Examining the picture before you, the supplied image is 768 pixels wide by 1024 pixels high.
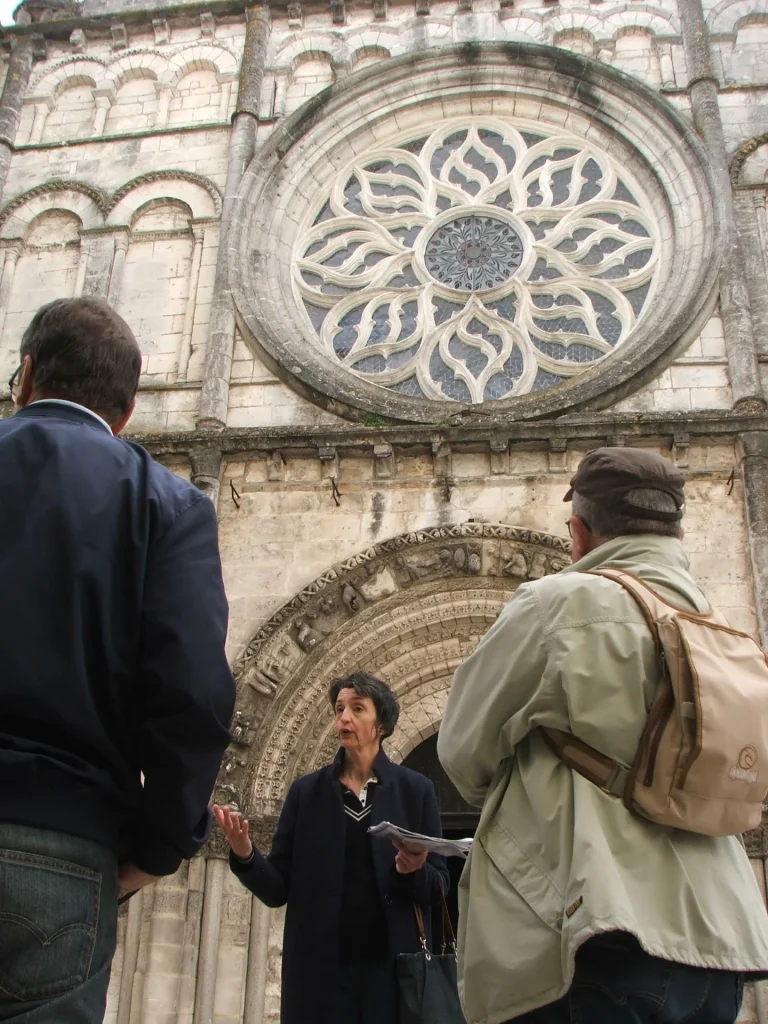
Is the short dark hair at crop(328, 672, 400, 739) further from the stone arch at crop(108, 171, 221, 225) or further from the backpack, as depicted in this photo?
the stone arch at crop(108, 171, 221, 225)

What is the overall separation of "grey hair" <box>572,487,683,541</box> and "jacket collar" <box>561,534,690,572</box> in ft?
0.08

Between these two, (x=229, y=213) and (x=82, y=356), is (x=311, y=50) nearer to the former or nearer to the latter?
(x=229, y=213)

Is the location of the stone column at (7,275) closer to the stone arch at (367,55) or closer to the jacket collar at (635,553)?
the stone arch at (367,55)

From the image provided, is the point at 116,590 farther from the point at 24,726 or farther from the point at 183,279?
the point at 183,279

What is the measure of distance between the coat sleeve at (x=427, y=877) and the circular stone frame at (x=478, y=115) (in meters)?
4.95

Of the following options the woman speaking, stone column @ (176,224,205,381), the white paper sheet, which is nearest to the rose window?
stone column @ (176,224,205,381)

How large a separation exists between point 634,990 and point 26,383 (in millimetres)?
1880

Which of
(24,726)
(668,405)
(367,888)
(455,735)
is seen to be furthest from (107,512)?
(668,405)

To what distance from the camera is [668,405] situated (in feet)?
29.0

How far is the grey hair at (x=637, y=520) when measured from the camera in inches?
103

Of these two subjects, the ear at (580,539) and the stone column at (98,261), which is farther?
the stone column at (98,261)

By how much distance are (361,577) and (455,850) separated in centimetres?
484

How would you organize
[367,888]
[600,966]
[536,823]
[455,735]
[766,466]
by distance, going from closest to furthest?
1. [600,966]
2. [536,823]
3. [455,735]
4. [367,888]
5. [766,466]

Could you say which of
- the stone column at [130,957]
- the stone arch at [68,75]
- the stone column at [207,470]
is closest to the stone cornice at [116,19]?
the stone arch at [68,75]
